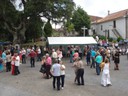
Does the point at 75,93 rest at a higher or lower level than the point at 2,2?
lower

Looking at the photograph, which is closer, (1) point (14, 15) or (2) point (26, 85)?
(2) point (26, 85)

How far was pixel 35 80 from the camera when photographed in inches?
611

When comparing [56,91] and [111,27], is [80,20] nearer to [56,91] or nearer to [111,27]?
[111,27]

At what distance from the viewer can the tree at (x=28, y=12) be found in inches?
1324

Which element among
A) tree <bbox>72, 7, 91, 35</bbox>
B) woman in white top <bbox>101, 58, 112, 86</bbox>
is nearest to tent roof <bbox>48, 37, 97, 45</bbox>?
woman in white top <bbox>101, 58, 112, 86</bbox>

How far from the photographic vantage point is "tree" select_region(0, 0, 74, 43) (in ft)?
110

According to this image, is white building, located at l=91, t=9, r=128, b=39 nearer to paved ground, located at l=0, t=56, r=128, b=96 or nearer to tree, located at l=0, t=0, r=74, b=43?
tree, located at l=0, t=0, r=74, b=43

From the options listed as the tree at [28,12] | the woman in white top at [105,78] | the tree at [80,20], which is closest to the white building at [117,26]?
the tree at [80,20]

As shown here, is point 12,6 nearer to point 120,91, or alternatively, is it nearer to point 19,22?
point 19,22

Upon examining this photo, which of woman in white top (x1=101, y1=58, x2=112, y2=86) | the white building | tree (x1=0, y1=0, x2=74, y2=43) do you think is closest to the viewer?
woman in white top (x1=101, y1=58, x2=112, y2=86)

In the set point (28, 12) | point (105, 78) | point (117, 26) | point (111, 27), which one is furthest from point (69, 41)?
point (111, 27)

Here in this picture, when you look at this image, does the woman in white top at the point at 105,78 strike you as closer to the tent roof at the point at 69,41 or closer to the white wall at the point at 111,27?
the tent roof at the point at 69,41

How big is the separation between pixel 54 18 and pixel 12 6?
740cm

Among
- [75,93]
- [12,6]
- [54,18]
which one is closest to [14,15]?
[12,6]
